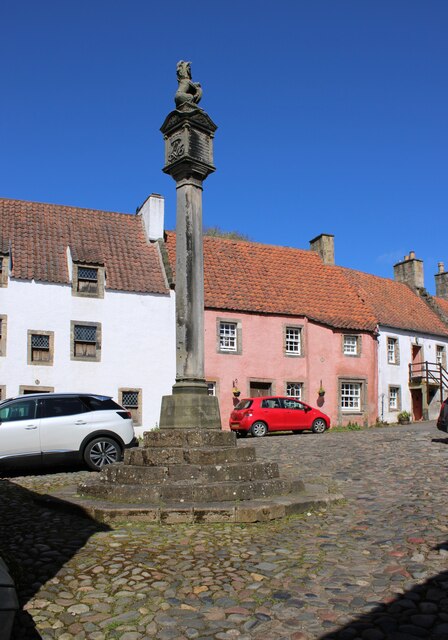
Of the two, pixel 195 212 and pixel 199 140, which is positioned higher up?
pixel 199 140

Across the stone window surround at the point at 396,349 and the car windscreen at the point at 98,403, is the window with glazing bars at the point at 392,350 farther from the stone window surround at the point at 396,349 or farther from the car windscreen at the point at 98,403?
the car windscreen at the point at 98,403

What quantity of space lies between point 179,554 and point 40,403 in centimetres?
757

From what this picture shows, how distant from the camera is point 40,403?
12445mm

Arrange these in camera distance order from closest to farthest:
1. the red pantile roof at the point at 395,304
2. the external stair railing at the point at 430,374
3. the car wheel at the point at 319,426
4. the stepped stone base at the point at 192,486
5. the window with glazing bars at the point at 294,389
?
the stepped stone base at the point at 192,486 → the car wheel at the point at 319,426 → the window with glazing bars at the point at 294,389 → the external stair railing at the point at 430,374 → the red pantile roof at the point at 395,304

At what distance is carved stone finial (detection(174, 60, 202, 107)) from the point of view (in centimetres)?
1011

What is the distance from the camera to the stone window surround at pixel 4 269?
914 inches

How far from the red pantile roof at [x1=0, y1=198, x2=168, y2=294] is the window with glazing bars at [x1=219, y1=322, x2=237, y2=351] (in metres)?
3.18

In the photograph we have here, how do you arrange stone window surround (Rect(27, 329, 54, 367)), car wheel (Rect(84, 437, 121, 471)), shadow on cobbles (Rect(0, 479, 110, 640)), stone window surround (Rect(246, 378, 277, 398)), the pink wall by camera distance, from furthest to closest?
1. stone window surround (Rect(246, 378, 277, 398))
2. the pink wall
3. stone window surround (Rect(27, 329, 54, 367))
4. car wheel (Rect(84, 437, 121, 471))
5. shadow on cobbles (Rect(0, 479, 110, 640))

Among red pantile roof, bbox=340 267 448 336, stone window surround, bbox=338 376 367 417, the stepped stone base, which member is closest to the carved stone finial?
the stepped stone base

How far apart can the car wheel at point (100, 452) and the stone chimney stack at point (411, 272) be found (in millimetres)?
30402

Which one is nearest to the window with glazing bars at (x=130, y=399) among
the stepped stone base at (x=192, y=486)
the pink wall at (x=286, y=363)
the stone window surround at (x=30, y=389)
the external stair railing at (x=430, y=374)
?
the stone window surround at (x=30, y=389)

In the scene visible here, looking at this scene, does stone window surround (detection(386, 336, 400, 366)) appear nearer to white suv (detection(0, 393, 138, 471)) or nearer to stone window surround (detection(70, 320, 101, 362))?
stone window surround (detection(70, 320, 101, 362))

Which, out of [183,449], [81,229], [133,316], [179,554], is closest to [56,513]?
[183,449]

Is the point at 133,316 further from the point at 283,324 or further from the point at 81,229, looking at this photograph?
the point at 283,324
